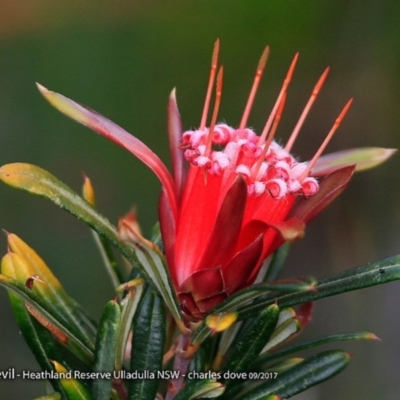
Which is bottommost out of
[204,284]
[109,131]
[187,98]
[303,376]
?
[303,376]

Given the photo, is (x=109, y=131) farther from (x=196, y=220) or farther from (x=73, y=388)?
(x=73, y=388)

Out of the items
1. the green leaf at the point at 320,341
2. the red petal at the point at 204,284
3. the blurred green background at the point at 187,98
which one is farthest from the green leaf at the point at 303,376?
the blurred green background at the point at 187,98

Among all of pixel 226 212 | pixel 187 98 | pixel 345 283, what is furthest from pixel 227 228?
pixel 187 98

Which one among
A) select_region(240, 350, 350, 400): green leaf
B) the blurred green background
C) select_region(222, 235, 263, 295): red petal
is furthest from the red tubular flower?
the blurred green background

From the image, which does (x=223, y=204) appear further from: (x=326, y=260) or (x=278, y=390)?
(x=326, y=260)

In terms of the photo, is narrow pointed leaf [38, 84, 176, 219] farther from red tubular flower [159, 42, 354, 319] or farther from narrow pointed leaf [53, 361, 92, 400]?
narrow pointed leaf [53, 361, 92, 400]

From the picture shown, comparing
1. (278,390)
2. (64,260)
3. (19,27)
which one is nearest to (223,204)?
(278,390)
